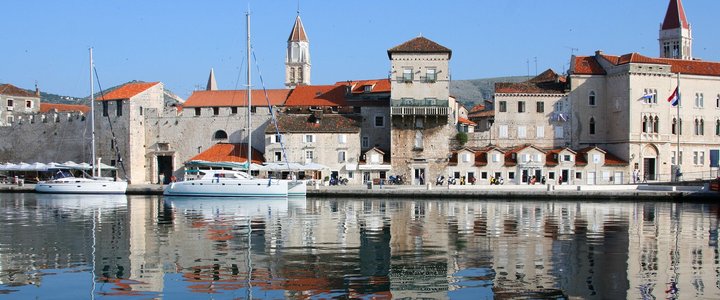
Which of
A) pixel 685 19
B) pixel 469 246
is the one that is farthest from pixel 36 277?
pixel 685 19

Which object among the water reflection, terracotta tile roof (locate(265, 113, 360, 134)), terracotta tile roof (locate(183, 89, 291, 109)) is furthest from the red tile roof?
the water reflection

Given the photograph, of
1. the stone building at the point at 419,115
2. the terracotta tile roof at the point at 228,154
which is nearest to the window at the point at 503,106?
the stone building at the point at 419,115

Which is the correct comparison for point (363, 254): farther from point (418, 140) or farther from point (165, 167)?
point (165, 167)

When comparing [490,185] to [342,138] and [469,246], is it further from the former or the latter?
[469,246]

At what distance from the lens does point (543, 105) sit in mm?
60312

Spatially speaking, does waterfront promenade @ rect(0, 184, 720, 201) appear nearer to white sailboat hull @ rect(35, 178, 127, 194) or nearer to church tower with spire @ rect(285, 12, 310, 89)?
white sailboat hull @ rect(35, 178, 127, 194)

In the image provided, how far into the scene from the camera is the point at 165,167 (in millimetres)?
66062

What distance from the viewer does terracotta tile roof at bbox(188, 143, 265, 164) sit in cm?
5997

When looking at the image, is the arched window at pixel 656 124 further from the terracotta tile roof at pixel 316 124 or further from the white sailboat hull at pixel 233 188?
the white sailboat hull at pixel 233 188

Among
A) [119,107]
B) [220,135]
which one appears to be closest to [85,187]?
[119,107]

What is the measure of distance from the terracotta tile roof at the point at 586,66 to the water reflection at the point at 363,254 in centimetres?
2558

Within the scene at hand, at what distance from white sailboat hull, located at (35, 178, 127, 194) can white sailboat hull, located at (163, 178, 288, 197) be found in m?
6.62

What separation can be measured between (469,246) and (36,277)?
441 inches

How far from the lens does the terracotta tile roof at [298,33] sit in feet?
332
